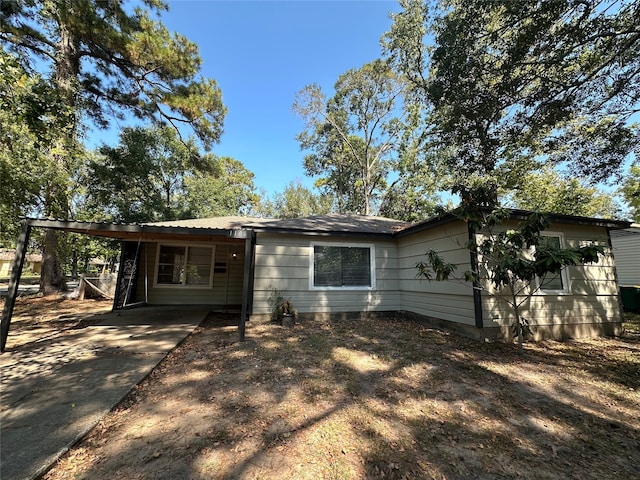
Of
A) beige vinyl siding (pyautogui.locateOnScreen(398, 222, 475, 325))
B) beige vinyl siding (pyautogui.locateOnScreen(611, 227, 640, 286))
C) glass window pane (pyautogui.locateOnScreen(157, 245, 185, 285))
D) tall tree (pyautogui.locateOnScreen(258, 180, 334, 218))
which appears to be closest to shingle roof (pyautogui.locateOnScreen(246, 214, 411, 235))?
beige vinyl siding (pyautogui.locateOnScreen(398, 222, 475, 325))

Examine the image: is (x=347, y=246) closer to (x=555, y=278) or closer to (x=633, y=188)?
(x=555, y=278)

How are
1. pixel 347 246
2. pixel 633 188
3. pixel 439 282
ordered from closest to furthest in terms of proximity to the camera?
1. pixel 439 282
2. pixel 347 246
3. pixel 633 188

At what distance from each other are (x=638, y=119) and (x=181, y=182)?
19731mm

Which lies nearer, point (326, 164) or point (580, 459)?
point (580, 459)

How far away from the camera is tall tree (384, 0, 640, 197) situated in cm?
469

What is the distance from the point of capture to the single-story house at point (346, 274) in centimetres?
516

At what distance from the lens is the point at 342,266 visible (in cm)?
718

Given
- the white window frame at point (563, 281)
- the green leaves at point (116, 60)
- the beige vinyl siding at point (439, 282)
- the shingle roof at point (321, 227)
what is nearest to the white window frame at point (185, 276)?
the shingle roof at point (321, 227)

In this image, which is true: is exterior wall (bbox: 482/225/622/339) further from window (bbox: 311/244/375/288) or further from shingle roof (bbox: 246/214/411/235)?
shingle roof (bbox: 246/214/411/235)

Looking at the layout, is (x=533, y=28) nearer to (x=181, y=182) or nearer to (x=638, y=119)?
(x=638, y=119)

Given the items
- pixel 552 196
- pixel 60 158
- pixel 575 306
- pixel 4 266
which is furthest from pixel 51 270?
pixel 4 266

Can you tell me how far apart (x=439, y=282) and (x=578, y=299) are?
2.76 m

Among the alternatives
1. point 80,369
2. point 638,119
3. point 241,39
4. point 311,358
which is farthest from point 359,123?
point 80,369

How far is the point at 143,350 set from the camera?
171 inches
